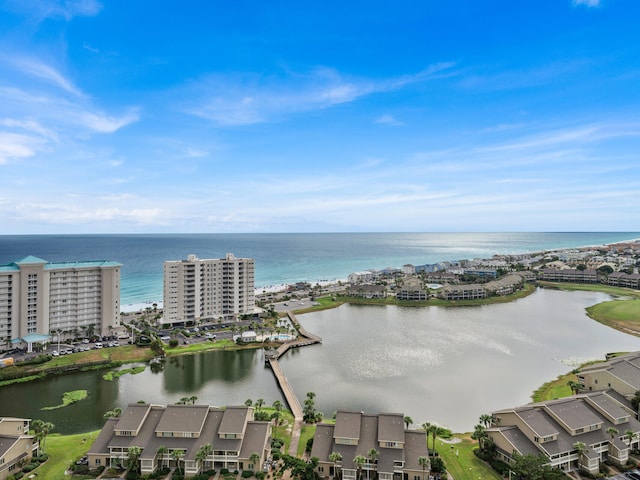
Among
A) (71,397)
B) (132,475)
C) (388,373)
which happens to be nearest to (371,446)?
(132,475)

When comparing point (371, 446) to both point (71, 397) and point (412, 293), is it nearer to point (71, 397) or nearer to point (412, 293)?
point (71, 397)

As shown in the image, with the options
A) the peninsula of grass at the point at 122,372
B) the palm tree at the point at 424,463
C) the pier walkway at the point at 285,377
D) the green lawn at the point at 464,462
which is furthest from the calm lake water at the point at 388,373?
the palm tree at the point at 424,463

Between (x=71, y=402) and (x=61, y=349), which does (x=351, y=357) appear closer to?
(x=71, y=402)

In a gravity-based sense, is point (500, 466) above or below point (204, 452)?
below

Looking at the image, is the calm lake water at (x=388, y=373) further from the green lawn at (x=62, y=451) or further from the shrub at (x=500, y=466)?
the shrub at (x=500, y=466)

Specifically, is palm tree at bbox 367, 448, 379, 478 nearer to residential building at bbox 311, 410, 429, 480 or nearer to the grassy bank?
residential building at bbox 311, 410, 429, 480
